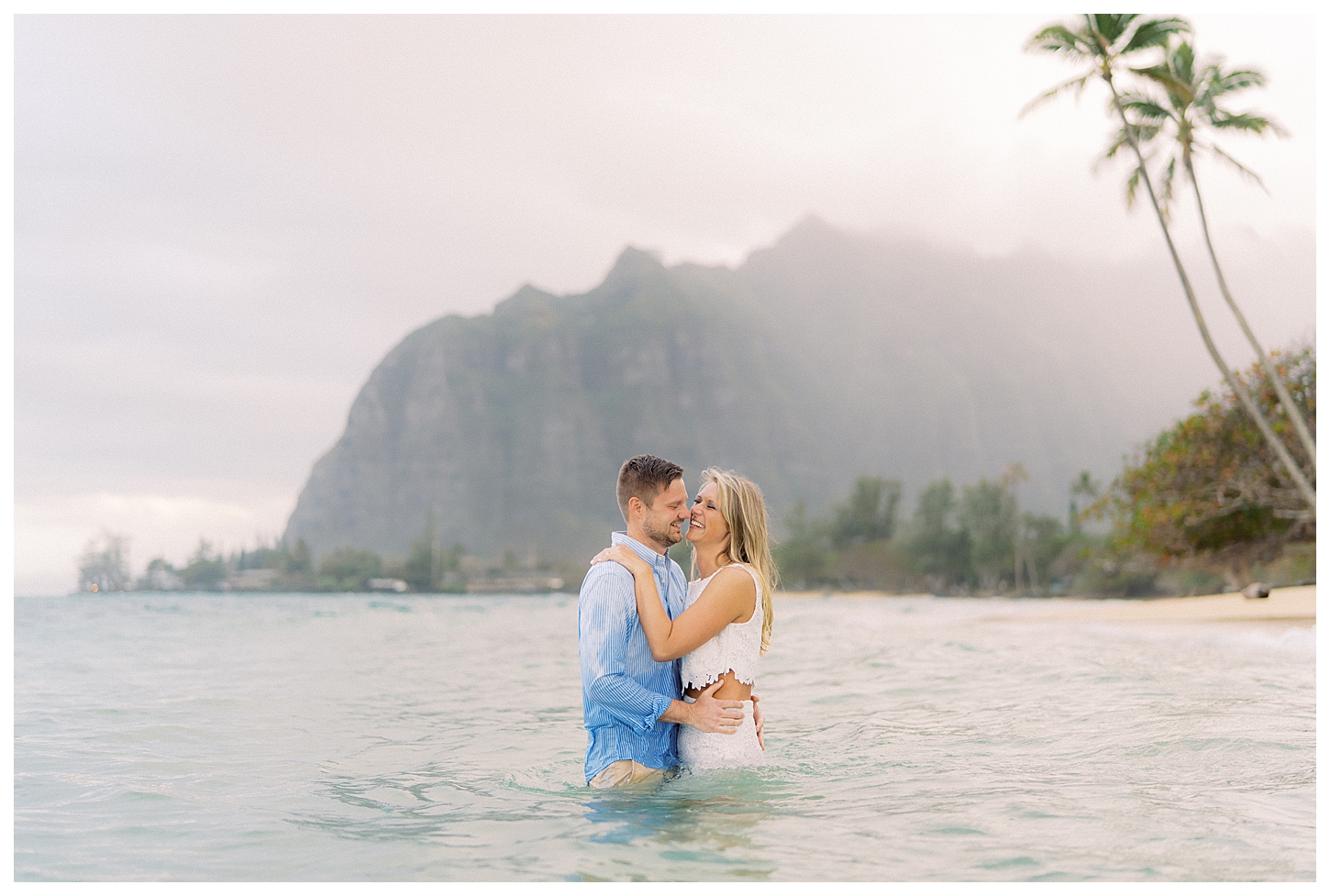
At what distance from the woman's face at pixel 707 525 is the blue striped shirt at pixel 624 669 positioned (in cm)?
24

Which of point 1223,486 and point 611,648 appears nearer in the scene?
point 611,648

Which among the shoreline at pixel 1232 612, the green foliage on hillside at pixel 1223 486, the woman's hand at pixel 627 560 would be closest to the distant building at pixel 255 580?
the shoreline at pixel 1232 612

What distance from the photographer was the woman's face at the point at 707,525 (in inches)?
226

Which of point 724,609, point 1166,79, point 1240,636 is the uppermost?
point 1166,79

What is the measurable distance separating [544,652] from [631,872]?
62.3 ft

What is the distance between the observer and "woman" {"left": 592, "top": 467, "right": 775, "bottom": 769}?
5.48m

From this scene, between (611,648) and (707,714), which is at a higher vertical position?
(611,648)

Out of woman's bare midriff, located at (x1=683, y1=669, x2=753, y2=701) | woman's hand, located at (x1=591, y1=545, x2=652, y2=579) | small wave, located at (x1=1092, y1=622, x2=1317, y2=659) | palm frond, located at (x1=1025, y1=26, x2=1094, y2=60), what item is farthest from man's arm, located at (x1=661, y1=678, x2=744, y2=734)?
palm frond, located at (x1=1025, y1=26, x2=1094, y2=60)

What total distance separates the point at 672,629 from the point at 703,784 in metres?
1.15

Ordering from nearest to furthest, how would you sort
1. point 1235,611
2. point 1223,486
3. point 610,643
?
point 610,643 → point 1235,611 → point 1223,486

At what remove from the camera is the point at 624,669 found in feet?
17.6

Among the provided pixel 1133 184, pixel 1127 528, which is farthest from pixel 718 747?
pixel 1127 528

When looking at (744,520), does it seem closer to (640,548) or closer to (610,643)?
(640,548)

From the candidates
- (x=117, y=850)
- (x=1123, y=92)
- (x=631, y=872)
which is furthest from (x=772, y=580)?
(x=1123, y=92)
